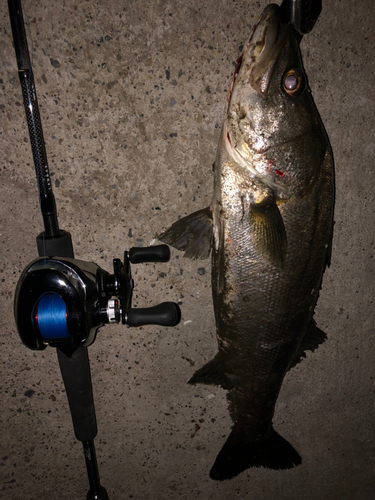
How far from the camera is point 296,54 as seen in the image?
3.66 ft

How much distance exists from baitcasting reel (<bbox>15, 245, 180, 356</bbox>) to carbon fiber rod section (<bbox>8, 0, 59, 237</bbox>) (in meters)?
0.25

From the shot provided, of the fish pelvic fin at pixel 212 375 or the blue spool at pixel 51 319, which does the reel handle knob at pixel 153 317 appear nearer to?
the blue spool at pixel 51 319

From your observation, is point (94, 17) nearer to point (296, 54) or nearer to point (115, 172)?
point (115, 172)

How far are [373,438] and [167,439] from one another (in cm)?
150

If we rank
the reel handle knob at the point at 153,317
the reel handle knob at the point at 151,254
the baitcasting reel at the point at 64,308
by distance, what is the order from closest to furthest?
the baitcasting reel at the point at 64,308, the reel handle knob at the point at 153,317, the reel handle knob at the point at 151,254

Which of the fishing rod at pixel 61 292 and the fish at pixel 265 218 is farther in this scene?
the fish at pixel 265 218

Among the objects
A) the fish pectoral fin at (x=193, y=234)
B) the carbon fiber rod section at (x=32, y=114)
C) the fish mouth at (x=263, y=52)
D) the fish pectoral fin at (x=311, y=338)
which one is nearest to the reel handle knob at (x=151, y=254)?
the fish pectoral fin at (x=193, y=234)

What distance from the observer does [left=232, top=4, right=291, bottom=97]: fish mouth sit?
3.42ft

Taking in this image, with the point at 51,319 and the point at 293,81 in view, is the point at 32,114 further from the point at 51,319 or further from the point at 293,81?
the point at 293,81

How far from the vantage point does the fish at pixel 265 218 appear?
1097 mm

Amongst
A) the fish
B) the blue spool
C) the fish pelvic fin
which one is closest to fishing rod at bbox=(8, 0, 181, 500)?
the blue spool

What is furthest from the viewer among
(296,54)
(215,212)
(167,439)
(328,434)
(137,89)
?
(328,434)

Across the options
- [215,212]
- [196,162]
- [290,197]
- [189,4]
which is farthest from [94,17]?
[290,197]

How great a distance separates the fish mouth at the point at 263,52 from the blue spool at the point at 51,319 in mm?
1101
